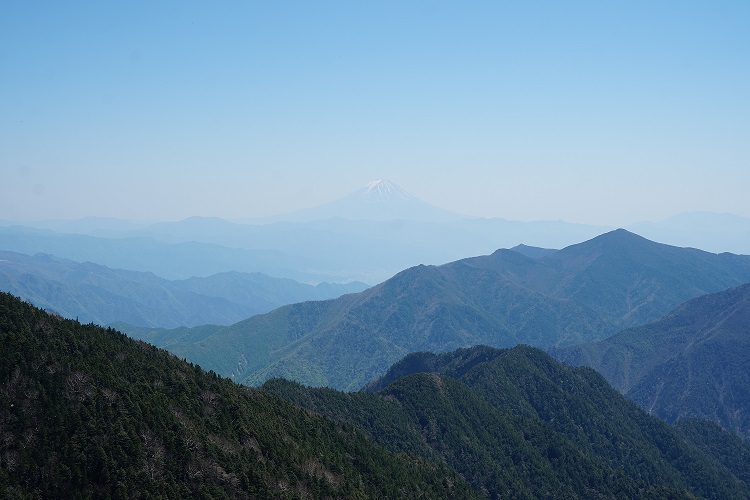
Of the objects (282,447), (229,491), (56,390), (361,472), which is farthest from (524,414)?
(56,390)

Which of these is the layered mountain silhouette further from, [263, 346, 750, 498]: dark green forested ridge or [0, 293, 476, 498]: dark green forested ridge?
[263, 346, 750, 498]: dark green forested ridge

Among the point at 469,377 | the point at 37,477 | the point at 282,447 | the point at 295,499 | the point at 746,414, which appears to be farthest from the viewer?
the point at 746,414

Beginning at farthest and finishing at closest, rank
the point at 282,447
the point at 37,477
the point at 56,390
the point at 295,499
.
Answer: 1. the point at 282,447
2. the point at 295,499
3. the point at 56,390
4. the point at 37,477

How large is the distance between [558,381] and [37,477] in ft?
364

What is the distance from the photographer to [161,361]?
6569 cm

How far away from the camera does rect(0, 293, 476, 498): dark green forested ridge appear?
44844mm

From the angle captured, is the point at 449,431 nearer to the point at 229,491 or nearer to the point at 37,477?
the point at 229,491

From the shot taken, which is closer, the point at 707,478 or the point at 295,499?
the point at 295,499

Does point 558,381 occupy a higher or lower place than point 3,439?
lower

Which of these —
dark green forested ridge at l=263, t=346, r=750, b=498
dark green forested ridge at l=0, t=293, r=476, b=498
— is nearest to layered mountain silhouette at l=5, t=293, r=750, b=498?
dark green forested ridge at l=0, t=293, r=476, b=498

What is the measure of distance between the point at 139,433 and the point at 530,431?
244ft

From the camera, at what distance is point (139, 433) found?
50188 mm

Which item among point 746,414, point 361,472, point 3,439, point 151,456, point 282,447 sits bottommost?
point 746,414

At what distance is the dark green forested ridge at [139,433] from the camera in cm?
4484
